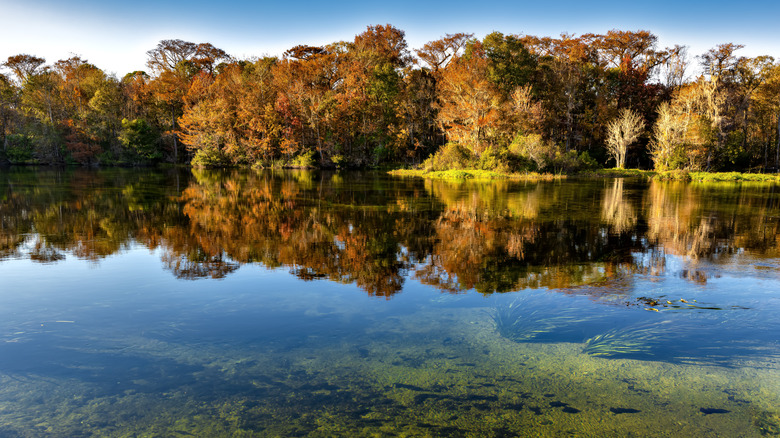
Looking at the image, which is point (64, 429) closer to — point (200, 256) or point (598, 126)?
point (200, 256)

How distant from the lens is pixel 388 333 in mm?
4910

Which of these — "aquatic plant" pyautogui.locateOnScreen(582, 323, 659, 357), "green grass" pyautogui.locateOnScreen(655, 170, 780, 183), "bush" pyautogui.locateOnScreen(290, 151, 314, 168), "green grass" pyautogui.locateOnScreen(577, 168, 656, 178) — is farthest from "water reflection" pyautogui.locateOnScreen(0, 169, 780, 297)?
"bush" pyautogui.locateOnScreen(290, 151, 314, 168)

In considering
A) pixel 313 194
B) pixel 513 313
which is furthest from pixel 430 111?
pixel 513 313

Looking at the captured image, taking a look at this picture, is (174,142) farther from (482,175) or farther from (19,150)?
(482,175)

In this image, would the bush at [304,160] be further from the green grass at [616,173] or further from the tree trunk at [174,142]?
the green grass at [616,173]

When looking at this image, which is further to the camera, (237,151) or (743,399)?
(237,151)

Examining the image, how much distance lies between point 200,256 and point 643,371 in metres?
7.48

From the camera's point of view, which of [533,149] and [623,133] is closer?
[533,149]

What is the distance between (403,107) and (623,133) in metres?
21.0

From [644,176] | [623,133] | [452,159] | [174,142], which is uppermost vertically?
[623,133]

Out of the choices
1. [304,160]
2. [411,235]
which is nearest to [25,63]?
[304,160]

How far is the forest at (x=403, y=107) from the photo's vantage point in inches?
1448

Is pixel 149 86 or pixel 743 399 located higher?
pixel 149 86

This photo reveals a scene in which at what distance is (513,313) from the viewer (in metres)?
5.55
